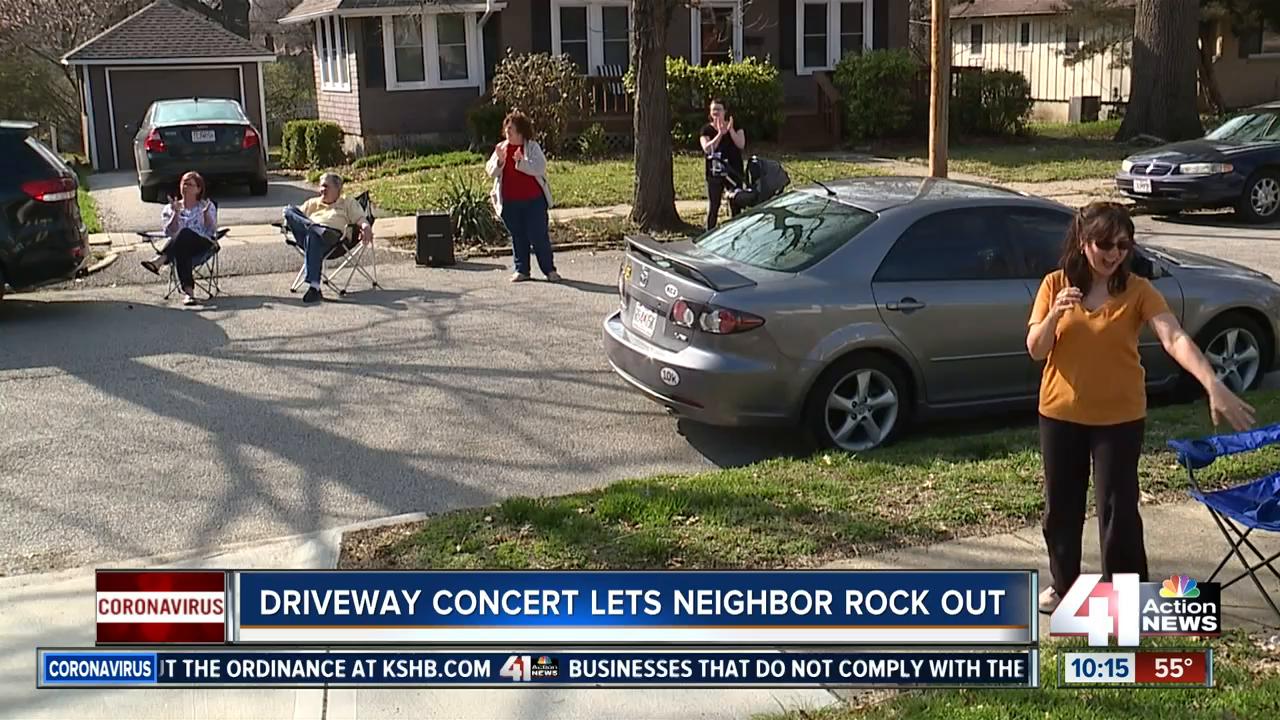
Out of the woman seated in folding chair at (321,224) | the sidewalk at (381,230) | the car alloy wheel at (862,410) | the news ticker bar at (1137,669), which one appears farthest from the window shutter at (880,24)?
the news ticker bar at (1137,669)

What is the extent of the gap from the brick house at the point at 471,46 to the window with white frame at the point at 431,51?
0.02m

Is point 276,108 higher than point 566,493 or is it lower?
higher

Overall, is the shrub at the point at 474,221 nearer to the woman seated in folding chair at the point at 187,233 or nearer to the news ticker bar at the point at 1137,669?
the woman seated in folding chair at the point at 187,233

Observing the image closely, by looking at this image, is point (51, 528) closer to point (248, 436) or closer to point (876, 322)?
point (248, 436)

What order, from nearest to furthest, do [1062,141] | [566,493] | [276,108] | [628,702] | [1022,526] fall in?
1. [628,702]
2. [1022,526]
3. [566,493]
4. [1062,141]
5. [276,108]

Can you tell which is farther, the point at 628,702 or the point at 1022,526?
the point at 1022,526

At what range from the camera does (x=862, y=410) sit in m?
7.68

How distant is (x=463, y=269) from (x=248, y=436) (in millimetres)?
6314

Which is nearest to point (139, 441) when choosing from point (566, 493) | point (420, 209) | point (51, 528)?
point (51, 528)

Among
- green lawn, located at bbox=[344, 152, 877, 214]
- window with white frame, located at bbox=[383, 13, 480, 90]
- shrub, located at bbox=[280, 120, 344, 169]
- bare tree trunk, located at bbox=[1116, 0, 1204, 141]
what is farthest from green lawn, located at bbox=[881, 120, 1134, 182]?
shrub, located at bbox=[280, 120, 344, 169]

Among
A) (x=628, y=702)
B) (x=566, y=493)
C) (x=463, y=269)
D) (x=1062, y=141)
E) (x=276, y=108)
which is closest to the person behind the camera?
(x=628, y=702)

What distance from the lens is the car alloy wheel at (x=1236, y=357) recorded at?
8.63 metres

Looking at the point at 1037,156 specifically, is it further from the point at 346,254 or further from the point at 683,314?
the point at 683,314

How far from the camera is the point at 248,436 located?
799 cm
